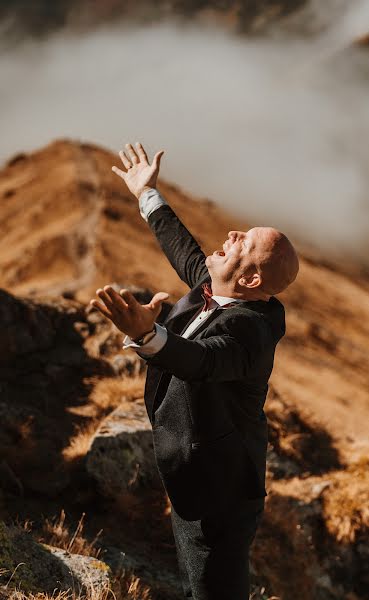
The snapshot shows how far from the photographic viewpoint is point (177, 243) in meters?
2.94

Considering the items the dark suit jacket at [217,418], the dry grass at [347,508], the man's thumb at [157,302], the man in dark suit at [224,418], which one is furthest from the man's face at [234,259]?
the dry grass at [347,508]

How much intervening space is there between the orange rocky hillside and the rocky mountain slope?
0.03 meters

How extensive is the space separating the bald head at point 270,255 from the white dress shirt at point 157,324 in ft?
0.45

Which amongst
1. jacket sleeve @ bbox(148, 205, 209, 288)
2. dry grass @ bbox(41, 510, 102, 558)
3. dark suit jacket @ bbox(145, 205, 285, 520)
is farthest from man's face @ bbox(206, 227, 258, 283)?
dry grass @ bbox(41, 510, 102, 558)

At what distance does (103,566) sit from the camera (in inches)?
129

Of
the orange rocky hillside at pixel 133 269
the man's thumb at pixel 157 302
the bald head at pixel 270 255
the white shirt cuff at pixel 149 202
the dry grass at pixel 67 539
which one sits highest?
the orange rocky hillside at pixel 133 269

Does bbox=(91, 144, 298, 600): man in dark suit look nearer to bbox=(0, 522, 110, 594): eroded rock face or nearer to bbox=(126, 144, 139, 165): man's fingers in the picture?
bbox=(0, 522, 110, 594): eroded rock face

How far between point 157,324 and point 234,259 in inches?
23.1

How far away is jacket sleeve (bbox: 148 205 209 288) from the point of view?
2.89 m

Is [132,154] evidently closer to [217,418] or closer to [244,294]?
[244,294]

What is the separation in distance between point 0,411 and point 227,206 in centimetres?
1453

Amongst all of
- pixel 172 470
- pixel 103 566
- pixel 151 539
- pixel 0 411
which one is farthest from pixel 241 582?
pixel 0 411

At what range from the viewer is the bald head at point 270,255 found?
94.6 inches

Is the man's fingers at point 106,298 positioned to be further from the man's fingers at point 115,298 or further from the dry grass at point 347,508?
the dry grass at point 347,508
